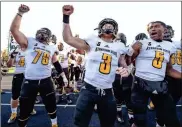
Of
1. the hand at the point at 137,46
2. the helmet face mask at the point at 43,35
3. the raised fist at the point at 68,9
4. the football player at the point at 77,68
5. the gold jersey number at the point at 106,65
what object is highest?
the raised fist at the point at 68,9

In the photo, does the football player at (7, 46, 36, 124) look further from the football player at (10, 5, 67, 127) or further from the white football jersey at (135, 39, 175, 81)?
the white football jersey at (135, 39, 175, 81)

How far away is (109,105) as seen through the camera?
366 centimetres

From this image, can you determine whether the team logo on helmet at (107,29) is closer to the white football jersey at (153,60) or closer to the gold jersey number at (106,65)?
the gold jersey number at (106,65)

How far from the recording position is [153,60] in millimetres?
4395

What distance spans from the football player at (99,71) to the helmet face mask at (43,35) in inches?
66.6

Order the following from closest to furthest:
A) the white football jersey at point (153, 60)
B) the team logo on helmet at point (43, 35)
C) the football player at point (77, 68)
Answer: the white football jersey at point (153, 60)
the team logo on helmet at point (43, 35)
the football player at point (77, 68)

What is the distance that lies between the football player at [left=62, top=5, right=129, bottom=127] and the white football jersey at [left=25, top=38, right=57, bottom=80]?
1591mm

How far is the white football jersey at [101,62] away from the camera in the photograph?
12.2 feet

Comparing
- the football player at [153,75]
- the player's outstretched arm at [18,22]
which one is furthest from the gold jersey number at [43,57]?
the football player at [153,75]

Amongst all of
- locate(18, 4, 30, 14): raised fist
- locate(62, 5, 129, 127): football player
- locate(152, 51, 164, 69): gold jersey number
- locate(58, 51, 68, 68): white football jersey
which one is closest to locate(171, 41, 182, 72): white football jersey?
locate(152, 51, 164, 69): gold jersey number

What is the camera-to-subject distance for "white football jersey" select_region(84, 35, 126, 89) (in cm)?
371

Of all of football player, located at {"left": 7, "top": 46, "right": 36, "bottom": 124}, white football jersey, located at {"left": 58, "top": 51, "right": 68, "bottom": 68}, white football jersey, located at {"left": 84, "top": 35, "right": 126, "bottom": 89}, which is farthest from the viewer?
white football jersey, located at {"left": 58, "top": 51, "right": 68, "bottom": 68}

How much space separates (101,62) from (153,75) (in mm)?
1117

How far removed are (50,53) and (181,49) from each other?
3.17 metres
